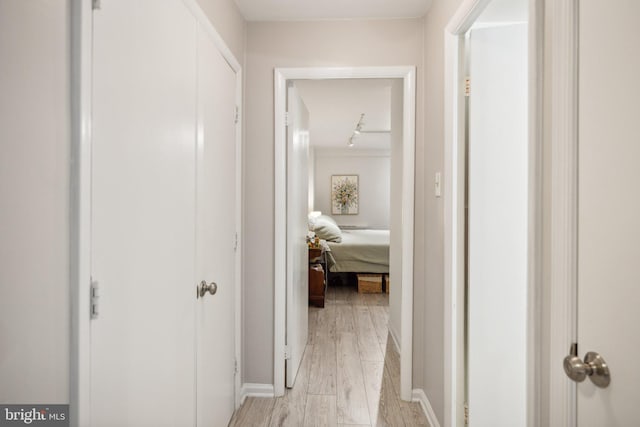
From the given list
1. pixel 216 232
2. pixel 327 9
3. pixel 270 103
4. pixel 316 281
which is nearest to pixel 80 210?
pixel 216 232

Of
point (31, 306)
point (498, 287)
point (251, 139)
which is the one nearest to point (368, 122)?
point (251, 139)

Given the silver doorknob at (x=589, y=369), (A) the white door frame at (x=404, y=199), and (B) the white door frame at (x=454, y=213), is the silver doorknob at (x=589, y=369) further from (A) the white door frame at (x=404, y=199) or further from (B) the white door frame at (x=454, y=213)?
(A) the white door frame at (x=404, y=199)

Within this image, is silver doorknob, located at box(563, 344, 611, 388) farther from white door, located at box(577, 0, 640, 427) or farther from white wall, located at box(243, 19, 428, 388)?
white wall, located at box(243, 19, 428, 388)

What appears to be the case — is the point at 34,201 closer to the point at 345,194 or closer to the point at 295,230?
the point at 295,230

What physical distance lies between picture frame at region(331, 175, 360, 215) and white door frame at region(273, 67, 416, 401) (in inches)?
244

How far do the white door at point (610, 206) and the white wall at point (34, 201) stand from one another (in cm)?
118

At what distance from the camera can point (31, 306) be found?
0.71 m

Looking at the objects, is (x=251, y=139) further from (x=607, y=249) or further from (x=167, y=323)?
(x=607, y=249)

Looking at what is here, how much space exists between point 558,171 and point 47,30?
123cm

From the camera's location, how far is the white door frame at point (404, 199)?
225 cm

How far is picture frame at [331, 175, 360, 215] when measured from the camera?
27.9ft

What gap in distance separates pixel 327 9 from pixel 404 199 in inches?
49.3

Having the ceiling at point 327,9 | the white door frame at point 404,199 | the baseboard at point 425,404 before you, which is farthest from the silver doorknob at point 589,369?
the ceiling at point 327,9

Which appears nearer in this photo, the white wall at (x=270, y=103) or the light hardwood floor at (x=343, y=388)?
the light hardwood floor at (x=343, y=388)
